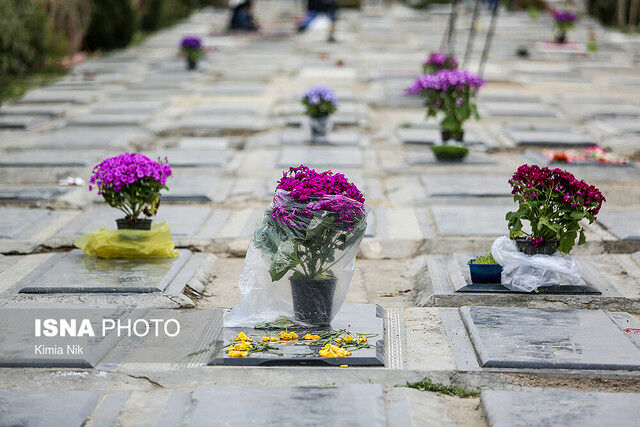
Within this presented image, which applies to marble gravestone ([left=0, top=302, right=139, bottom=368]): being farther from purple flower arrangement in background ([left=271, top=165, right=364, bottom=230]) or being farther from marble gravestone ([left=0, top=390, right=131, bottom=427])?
purple flower arrangement in background ([left=271, top=165, right=364, bottom=230])

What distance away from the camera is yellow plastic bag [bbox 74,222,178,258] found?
5992mm

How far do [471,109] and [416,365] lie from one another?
5.07 meters

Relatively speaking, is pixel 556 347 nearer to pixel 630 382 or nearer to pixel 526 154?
pixel 630 382

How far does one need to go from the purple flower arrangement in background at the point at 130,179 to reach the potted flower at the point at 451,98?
150 inches

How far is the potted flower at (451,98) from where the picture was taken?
8688 millimetres

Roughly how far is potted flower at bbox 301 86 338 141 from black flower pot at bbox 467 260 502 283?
15.2 ft

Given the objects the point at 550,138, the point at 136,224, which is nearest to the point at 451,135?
the point at 550,138

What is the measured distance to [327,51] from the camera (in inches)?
792

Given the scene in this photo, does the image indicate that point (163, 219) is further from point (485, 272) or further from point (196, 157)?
point (485, 272)

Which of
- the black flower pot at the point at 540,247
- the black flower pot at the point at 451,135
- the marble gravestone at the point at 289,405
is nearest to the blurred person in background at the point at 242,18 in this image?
the black flower pot at the point at 451,135

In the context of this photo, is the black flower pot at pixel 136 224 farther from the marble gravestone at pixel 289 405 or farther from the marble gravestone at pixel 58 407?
the marble gravestone at pixel 289 405

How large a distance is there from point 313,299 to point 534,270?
1571 millimetres

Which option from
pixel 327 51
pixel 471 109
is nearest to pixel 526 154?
pixel 471 109

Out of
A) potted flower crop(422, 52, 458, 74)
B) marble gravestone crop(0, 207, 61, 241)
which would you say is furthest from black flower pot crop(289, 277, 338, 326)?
potted flower crop(422, 52, 458, 74)
